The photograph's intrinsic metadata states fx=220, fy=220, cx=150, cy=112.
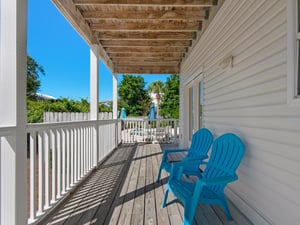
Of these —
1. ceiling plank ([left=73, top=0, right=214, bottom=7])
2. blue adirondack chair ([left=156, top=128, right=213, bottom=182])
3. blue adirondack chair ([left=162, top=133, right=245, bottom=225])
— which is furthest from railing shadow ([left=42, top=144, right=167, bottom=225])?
ceiling plank ([left=73, top=0, right=214, bottom=7])

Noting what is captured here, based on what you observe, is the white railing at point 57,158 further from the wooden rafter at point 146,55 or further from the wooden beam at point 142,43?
the wooden rafter at point 146,55

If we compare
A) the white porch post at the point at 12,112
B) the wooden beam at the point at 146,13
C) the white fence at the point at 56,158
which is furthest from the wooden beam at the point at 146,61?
the white porch post at the point at 12,112

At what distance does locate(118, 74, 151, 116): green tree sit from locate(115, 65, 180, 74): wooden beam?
15.8m

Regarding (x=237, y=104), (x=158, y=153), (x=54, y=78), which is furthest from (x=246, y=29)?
(x=54, y=78)

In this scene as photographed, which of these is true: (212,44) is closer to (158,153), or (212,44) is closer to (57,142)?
(57,142)

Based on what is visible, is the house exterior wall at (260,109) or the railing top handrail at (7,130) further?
the house exterior wall at (260,109)

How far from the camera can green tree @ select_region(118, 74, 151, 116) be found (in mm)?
23844

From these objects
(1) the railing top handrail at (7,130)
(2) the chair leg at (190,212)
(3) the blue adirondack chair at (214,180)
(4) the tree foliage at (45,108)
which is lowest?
(2) the chair leg at (190,212)

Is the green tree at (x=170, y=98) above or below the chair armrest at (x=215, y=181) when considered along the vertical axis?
above

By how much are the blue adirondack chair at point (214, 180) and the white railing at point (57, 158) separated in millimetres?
1393

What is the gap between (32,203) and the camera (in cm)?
220

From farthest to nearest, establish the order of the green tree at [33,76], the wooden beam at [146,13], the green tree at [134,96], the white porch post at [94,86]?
the green tree at [134,96]
the green tree at [33,76]
the white porch post at [94,86]
the wooden beam at [146,13]

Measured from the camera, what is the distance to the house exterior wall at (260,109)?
1.87 m

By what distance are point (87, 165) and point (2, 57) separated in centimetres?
271
